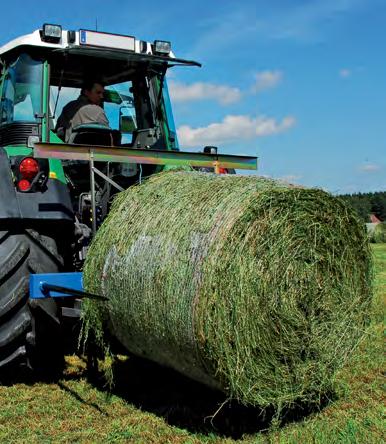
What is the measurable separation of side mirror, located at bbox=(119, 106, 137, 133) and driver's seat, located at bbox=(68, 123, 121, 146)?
24.8 inches

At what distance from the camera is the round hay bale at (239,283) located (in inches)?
130

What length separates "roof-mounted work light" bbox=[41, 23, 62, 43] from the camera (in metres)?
5.06

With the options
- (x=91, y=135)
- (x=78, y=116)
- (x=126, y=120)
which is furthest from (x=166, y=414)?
(x=126, y=120)

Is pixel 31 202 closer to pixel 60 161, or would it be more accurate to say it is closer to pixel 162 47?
pixel 60 161

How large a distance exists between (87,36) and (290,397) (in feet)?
10.5

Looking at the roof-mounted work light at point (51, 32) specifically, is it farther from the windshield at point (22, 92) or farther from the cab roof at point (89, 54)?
the windshield at point (22, 92)

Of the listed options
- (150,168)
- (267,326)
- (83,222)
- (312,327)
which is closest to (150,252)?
(267,326)

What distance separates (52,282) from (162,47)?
8.03 ft

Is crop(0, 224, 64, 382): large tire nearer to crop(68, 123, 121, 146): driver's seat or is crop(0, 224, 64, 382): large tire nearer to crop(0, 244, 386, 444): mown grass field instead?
crop(0, 244, 386, 444): mown grass field

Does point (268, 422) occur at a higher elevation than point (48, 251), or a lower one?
lower

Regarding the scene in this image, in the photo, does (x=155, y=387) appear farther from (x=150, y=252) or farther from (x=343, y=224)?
(x=343, y=224)

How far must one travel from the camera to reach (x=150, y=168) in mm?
5570

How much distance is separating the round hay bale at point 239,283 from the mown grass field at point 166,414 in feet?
0.58

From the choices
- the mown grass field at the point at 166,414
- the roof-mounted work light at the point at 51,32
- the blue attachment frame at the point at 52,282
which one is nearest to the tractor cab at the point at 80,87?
the roof-mounted work light at the point at 51,32
